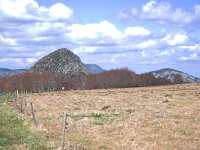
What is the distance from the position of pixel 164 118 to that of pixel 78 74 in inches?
5536

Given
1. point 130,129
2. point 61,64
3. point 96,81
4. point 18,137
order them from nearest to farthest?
point 18,137 → point 130,129 → point 96,81 → point 61,64

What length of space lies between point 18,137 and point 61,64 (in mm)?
160866

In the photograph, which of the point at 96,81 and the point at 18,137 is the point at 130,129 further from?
the point at 96,81

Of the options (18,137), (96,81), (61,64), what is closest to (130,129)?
(18,137)

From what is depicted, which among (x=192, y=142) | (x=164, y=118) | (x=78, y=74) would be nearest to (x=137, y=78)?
(x=78, y=74)

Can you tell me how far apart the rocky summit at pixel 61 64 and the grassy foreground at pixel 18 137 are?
464 ft

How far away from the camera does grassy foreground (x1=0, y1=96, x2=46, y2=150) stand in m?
20.3

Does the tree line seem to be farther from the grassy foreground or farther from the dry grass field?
the grassy foreground

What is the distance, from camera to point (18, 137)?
23.1 m

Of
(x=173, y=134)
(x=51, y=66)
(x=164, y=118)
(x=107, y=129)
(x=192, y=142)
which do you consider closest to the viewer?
(x=192, y=142)

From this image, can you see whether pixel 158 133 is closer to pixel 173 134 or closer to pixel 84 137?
pixel 173 134

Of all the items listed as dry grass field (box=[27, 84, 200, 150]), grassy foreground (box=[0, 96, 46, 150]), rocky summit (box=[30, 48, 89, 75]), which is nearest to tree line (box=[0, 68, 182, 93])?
rocky summit (box=[30, 48, 89, 75])

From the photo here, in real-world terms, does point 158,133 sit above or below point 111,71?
below

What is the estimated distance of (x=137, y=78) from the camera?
12694 centimetres
